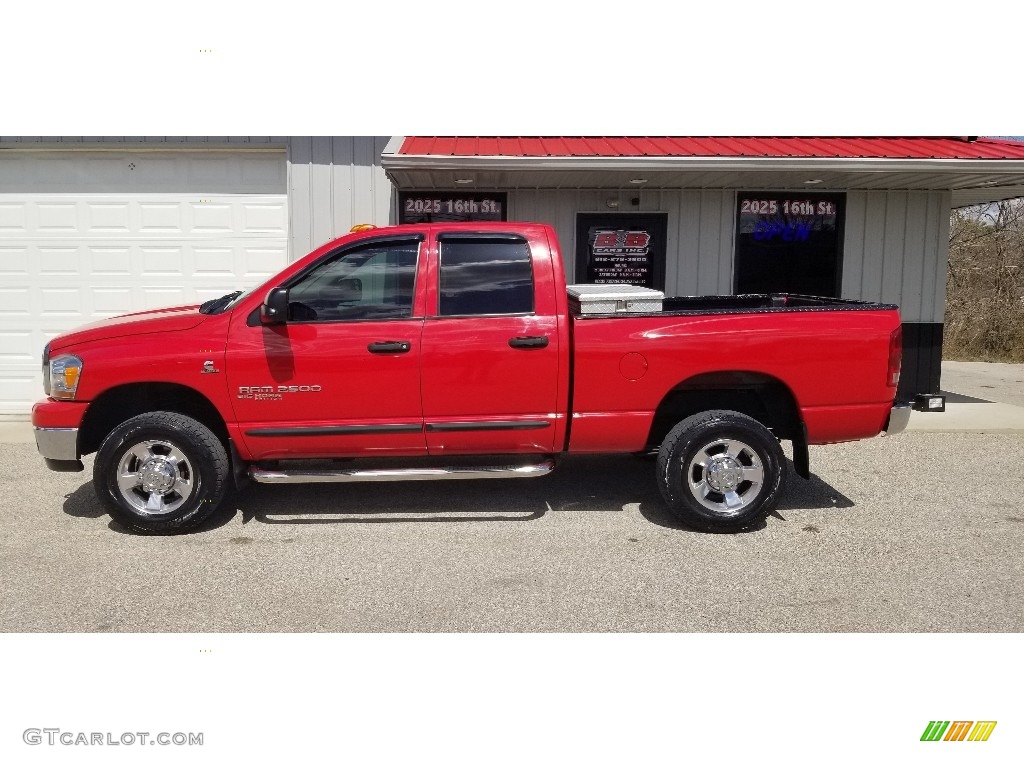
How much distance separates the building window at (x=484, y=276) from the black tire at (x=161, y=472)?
179 centimetres

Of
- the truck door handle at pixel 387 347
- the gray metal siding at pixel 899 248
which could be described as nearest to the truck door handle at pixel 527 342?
the truck door handle at pixel 387 347

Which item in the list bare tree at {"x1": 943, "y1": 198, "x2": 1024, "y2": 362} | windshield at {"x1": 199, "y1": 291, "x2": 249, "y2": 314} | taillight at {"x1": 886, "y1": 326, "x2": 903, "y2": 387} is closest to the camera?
taillight at {"x1": 886, "y1": 326, "x2": 903, "y2": 387}

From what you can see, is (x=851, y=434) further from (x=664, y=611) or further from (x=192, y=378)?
(x=192, y=378)

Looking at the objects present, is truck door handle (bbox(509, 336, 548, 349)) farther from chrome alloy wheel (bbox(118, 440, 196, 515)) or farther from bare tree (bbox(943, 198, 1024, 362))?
bare tree (bbox(943, 198, 1024, 362))

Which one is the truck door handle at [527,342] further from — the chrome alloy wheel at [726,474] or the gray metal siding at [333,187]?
the gray metal siding at [333,187]

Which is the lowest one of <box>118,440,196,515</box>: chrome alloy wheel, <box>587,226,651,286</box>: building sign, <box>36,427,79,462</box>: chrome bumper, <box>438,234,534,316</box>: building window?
<box>118,440,196,515</box>: chrome alloy wheel

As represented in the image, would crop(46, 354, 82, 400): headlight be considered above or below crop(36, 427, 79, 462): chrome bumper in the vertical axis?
above

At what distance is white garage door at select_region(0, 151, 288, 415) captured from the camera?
9719 mm

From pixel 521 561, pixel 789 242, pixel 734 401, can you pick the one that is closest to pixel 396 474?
pixel 521 561

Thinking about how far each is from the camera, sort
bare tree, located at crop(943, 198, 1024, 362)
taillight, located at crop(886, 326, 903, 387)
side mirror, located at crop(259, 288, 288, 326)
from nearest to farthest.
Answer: side mirror, located at crop(259, 288, 288, 326)
taillight, located at crop(886, 326, 903, 387)
bare tree, located at crop(943, 198, 1024, 362)

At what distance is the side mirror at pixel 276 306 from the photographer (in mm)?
5301

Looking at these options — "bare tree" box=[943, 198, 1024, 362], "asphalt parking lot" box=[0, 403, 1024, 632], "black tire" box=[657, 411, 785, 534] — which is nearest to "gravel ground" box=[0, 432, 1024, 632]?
"asphalt parking lot" box=[0, 403, 1024, 632]

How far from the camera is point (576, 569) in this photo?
492 centimetres

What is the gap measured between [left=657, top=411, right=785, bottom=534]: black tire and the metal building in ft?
13.0
